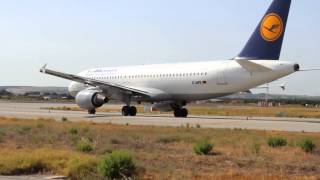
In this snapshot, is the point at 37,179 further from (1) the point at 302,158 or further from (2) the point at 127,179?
(1) the point at 302,158

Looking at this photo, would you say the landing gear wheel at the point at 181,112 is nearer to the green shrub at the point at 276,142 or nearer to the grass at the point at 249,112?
the grass at the point at 249,112

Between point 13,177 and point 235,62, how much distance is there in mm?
26403

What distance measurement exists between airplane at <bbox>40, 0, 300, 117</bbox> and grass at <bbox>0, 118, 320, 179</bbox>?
11601mm

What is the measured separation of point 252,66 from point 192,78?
543cm

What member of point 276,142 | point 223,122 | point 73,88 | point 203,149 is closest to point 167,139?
point 276,142

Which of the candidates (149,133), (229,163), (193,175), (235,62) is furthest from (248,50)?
(193,175)

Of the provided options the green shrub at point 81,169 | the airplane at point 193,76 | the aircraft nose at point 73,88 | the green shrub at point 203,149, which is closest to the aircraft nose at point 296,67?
the airplane at point 193,76

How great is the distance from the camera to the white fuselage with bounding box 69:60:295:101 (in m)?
36.0

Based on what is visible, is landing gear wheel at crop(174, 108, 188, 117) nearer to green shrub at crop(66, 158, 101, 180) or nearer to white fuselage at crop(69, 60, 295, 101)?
white fuselage at crop(69, 60, 295, 101)

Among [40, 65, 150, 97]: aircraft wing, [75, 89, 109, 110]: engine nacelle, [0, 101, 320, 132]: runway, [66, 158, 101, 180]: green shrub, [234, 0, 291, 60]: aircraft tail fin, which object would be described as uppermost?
[234, 0, 291, 60]: aircraft tail fin

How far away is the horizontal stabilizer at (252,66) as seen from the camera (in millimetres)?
35188

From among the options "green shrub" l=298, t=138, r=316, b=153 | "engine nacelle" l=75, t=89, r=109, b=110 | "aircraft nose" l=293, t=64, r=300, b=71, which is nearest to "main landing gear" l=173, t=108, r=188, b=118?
"engine nacelle" l=75, t=89, r=109, b=110

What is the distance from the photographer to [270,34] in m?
35.0

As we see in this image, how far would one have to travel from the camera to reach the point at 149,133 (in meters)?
24.3
